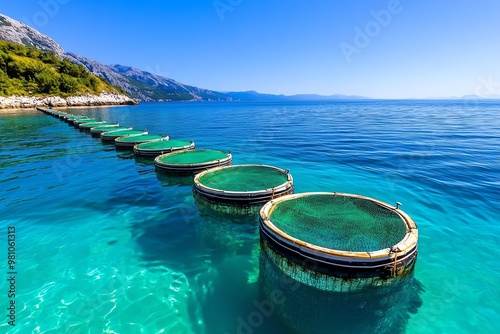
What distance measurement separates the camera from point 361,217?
21.2 ft

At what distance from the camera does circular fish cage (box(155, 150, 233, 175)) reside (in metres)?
12.7

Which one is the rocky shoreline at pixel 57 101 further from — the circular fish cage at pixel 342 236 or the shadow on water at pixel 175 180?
the circular fish cage at pixel 342 236

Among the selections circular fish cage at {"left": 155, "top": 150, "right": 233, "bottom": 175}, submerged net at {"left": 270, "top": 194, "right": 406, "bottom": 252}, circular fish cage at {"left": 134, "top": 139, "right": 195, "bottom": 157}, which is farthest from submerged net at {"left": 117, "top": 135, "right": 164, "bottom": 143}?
submerged net at {"left": 270, "top": 194, "right": 406, "bottom": 252}

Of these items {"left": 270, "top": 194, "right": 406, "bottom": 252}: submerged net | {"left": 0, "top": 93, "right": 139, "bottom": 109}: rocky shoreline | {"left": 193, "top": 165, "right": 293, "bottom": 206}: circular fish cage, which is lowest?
{"left": 193, "top": 165, "right": 293, "bottom": 206}: circular fish cage

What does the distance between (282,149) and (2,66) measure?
11591 cm

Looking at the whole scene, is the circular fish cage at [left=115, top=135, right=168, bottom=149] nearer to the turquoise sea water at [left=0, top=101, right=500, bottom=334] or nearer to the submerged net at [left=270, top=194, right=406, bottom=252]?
the turquoise sea water at [left=0, top=101, right=500, bottom=334]

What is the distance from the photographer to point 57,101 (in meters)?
90.4

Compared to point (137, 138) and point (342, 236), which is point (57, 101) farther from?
point (342, 236)

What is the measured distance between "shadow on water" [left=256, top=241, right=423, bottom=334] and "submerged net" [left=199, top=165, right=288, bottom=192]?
3571 millimetres

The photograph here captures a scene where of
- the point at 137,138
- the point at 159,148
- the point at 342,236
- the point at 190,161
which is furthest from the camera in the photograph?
the point at 137,138

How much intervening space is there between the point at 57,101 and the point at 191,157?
4098 inches

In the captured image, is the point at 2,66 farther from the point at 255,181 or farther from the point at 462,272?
the point at 462,272

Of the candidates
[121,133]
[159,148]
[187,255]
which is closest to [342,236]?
[187,255]

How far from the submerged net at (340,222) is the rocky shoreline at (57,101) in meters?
100
